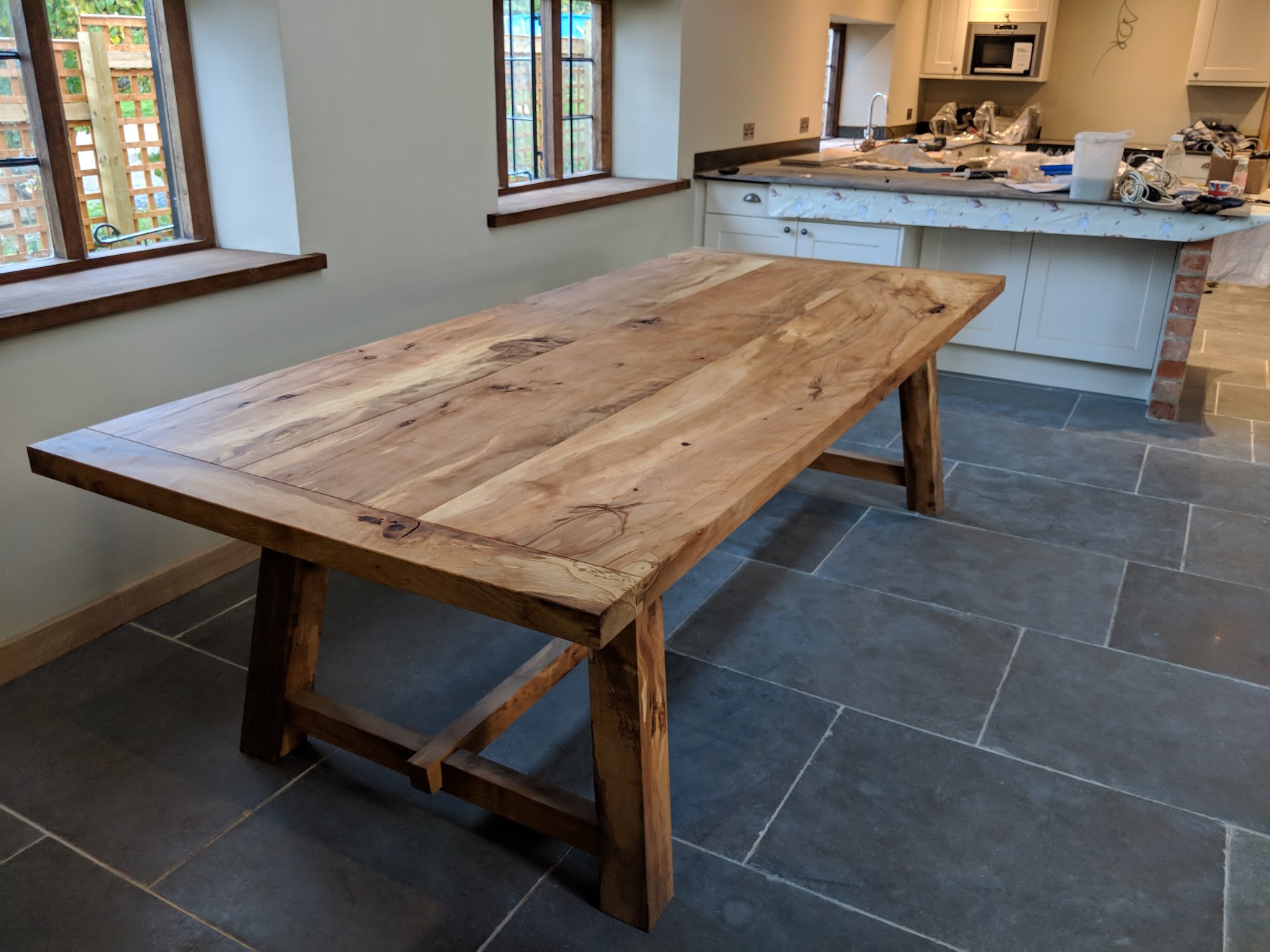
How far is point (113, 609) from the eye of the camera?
242 centimetres

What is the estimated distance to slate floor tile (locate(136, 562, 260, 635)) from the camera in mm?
2453

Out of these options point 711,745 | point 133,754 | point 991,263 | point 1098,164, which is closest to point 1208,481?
point 1098,164

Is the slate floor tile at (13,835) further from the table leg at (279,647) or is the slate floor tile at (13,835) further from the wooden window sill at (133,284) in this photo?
the wooden window sill at (133,284)

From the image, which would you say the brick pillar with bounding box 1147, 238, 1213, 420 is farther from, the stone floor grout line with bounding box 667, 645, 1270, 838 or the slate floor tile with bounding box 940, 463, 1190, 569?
the stone floor grout line with bounding box 667, 645, 1270, 838

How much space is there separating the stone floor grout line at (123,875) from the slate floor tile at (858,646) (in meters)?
1.12

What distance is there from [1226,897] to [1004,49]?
6420 mm

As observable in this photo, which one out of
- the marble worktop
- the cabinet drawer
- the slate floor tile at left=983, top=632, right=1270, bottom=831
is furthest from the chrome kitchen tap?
the slate floor tile at left=983, top=632, right=1270, bottom=831

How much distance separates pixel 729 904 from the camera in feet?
5.35

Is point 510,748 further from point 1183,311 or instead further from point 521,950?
point 1183,311

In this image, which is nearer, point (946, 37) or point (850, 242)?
point (850, 242)

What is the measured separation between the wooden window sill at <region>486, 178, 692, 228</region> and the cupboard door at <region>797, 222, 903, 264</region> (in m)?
0.62

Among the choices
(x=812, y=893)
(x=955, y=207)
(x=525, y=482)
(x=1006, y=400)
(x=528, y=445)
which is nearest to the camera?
(x=525, y=482)

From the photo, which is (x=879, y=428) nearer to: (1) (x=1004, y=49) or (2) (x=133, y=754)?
(2) (x=133, y=754)

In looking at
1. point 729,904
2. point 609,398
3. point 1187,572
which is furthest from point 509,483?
point 1187,572
